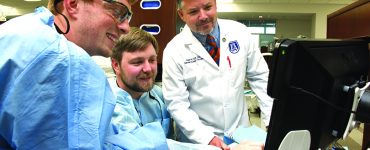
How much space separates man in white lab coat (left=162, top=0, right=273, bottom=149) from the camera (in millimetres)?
1568

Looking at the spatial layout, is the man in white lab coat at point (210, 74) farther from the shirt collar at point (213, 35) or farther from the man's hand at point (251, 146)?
the man's hand at point (251, 146)

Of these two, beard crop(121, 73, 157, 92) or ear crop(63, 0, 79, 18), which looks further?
beard crop(121, 73, 157, 92)

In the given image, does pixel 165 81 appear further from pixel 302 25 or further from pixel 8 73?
pixel 302 25

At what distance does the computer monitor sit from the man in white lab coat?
84cm

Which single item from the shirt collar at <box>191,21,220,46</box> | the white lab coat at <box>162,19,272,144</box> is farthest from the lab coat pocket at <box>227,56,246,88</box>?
the shirt collar at <box>191,21,220,46</box>

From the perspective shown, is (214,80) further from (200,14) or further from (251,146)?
(251,146)

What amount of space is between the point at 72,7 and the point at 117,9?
0.41 ft

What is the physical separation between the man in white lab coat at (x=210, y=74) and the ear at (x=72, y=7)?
76 cm

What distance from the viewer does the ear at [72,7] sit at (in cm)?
86

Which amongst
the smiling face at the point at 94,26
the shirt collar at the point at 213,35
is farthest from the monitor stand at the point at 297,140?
the shirt collar at the point at 213,35

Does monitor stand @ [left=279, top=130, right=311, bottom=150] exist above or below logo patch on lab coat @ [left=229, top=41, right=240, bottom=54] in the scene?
below

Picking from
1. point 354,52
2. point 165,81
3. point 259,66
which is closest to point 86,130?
point 354,52

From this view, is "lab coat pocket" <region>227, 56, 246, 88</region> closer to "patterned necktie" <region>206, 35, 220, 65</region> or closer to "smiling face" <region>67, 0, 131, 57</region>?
"patterned necktie" <region>206, 35, 220, 65</region>

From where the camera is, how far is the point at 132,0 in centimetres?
100
